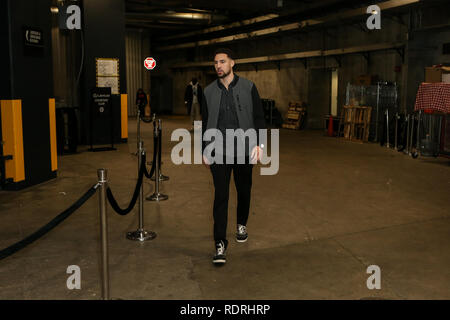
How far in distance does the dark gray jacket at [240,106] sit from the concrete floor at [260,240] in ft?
3.62

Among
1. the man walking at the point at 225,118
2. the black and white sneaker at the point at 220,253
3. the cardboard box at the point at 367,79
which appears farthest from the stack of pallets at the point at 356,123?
the black and white sneaker at the point at 220,253

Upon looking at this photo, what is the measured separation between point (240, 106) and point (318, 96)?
1372 cm

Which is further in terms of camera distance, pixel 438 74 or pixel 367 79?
pixel 367 79

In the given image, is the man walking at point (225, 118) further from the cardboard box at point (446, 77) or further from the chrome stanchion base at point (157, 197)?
the cardboard box at point (446, 77)

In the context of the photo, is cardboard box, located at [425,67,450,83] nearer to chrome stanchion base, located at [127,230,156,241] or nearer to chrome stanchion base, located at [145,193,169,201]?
chrome stanchion base, located at [145,193,169,201]

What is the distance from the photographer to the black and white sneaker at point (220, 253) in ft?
13.0

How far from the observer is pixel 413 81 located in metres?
12.5

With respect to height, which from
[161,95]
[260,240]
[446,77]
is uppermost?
[446,77]

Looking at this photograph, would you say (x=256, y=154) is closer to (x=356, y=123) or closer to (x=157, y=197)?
(x=157, y=197)

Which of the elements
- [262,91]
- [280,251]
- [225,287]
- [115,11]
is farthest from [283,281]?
[262,91]

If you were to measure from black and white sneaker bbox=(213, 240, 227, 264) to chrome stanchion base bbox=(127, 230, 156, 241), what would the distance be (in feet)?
3.13

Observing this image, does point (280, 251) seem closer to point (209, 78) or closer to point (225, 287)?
point (225, 287)

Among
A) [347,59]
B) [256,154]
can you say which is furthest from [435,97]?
[256,154]

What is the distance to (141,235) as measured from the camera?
15.5 ft
